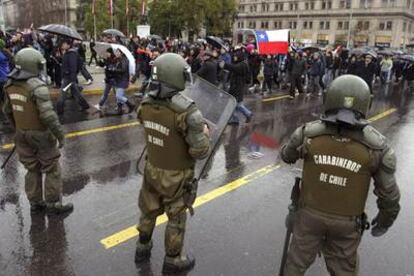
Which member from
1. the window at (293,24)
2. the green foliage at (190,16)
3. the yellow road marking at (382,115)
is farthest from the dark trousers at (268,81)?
the window at (293,24)

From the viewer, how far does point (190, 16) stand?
45438 mm

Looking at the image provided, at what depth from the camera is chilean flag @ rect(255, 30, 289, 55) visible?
49.7 feet

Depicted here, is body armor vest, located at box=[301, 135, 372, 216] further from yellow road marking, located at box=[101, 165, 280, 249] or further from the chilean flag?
the chilean flag

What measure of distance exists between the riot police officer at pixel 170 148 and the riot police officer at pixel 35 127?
3.94ft

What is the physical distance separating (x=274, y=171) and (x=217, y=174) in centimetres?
92

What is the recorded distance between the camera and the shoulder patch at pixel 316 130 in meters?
2.66

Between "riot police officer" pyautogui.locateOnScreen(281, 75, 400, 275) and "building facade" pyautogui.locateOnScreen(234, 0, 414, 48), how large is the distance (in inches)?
2851

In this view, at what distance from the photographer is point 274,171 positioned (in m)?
6.37

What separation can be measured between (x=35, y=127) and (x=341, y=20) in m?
93.1

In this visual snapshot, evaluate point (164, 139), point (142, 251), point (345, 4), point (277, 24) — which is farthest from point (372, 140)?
point (277, 24)

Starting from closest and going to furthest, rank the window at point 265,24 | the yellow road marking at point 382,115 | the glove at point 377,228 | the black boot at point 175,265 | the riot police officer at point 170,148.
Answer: the glove at point 377,228 < the riot police officer at point 170,148 < the black boot at point 175,265 < the yellow road marking at point 382,115 < the window at point 265,24

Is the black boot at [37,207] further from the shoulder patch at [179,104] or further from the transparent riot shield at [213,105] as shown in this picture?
the shoulder patch at [179,104]

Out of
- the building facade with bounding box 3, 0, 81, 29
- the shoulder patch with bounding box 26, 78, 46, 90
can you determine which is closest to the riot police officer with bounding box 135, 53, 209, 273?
the shoulder patch with bounding box 26, 78, 46, 90

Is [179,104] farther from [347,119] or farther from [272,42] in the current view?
[272,42]
